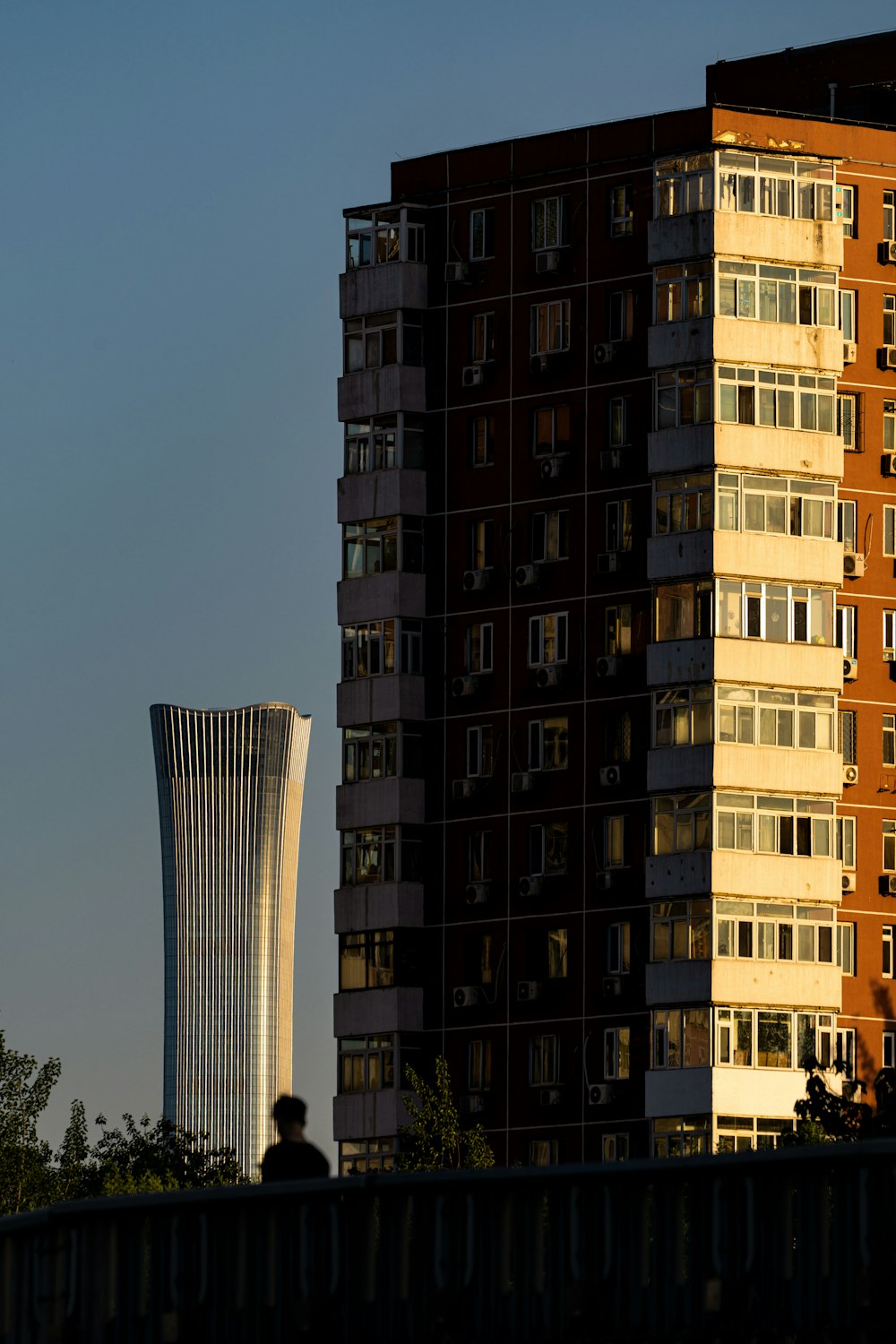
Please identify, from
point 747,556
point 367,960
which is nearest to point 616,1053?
point 367,960

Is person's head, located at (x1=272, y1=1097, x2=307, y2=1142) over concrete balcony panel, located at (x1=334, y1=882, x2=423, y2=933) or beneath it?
beneath

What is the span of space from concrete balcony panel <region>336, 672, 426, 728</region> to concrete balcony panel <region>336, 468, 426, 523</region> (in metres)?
4.57

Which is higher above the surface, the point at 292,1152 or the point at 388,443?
the point at 388,443

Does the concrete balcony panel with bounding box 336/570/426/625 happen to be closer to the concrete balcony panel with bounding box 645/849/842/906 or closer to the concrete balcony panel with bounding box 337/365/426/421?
the concrete balcony panel with bounding box 337/365/426/421

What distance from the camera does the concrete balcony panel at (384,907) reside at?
91.6 m

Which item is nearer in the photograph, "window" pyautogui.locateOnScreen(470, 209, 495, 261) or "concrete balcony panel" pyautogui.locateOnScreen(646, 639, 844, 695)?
"concrete balcony panel" pyautogui.locateOnScreen(646, 639, 844, 695)

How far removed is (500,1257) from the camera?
1187 inches

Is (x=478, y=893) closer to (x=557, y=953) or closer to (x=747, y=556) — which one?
(x=557, y=953)

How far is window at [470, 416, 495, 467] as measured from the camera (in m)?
92.1

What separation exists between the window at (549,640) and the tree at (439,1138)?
11.3 metres

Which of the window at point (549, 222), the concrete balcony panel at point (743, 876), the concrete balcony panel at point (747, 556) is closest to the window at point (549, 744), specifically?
the concrete balcony panel at point (743, 876)

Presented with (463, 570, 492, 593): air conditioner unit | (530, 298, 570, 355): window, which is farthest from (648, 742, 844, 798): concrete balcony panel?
(530, 298, 570, 355): window

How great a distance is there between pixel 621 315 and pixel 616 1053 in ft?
64.7

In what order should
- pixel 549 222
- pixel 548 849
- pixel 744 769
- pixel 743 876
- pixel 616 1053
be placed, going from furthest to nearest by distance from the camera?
pixel 549 222, pixel 548 849, pixel 616 1053, pixel 744 769, pixel 743 876
